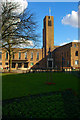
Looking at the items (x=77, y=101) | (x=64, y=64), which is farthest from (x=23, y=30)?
(x=64, y=64)

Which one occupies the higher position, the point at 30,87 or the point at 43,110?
the point at 30,87

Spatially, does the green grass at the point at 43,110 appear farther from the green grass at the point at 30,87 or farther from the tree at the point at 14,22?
the tree at the point at 14,22

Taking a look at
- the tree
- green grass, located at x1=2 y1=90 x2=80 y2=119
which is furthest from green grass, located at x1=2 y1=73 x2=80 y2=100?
the tree

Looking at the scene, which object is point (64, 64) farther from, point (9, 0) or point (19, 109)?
point (19, 109)

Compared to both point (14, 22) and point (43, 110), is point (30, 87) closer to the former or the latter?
point (43, 110)

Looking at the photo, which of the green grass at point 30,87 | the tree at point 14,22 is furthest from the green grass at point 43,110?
the tree at point 14,22

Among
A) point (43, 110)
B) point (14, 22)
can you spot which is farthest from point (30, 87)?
point (14, 22)

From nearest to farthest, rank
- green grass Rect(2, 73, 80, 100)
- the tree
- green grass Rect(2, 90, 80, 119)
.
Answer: green grass Rect(2, 90, 80, 119)
green grass Rect(2, 73, 80, 100)
the tree

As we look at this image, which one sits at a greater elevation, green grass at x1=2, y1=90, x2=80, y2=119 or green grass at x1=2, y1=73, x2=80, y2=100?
green grass at x1=2, y1=73, x2=80, y2=100

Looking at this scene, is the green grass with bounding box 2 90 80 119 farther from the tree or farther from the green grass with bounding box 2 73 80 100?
the tree

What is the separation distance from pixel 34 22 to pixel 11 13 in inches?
108

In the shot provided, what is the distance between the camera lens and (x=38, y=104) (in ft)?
18.2

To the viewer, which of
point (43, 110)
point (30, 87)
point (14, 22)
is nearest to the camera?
point (43, 110)

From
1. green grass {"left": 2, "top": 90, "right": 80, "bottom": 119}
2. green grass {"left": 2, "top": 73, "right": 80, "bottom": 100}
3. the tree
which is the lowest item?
green grass {"left": 2, "top": 90, "right": 80, "bottom": 119}
